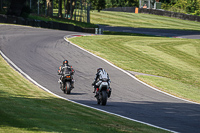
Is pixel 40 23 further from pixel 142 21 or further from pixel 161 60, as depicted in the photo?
pixel 142 21

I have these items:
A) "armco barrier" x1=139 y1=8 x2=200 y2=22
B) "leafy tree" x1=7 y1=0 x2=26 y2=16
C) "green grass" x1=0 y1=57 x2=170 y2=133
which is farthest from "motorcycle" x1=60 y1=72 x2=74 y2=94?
"armco barrier" x1=139 y1=8 x2=200 y2=22

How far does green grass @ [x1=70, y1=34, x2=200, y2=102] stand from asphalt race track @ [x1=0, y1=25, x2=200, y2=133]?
157 centimetres

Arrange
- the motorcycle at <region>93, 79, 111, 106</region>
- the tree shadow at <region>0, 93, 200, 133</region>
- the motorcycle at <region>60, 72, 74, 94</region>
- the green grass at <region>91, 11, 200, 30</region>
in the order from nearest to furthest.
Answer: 1. the tree shadow at <region>0, 93, 200, 133</region>
2. the motorcycle at <region>93, 79, 111, 106</region>
3. the motorcycle at <region>60, 72, 74, 94</region>
4. the green grass at <region>91, 11, 200, 30</region>

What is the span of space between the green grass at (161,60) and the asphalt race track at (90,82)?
157 cm

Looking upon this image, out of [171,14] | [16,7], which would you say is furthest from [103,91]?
[171,14]

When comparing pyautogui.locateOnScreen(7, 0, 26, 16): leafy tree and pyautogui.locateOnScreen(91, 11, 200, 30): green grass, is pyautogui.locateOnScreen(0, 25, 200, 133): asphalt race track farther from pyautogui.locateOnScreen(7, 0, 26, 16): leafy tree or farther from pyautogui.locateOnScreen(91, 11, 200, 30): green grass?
pyautogui.locateOnScreen(91, 11, 200, 30): green grass

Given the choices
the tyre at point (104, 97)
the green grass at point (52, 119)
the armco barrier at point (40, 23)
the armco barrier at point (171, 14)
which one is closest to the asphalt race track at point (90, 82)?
the tyre at point (104, 97)

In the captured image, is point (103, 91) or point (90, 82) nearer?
point (103, 91)

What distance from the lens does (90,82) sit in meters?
20.1

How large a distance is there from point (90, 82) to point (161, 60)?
12122 millimetres

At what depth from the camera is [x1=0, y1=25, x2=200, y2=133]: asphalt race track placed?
479 inches

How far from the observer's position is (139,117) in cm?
1184

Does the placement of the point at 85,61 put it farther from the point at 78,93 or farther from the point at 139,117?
the point at 139,117

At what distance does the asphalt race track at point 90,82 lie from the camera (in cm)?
1216
